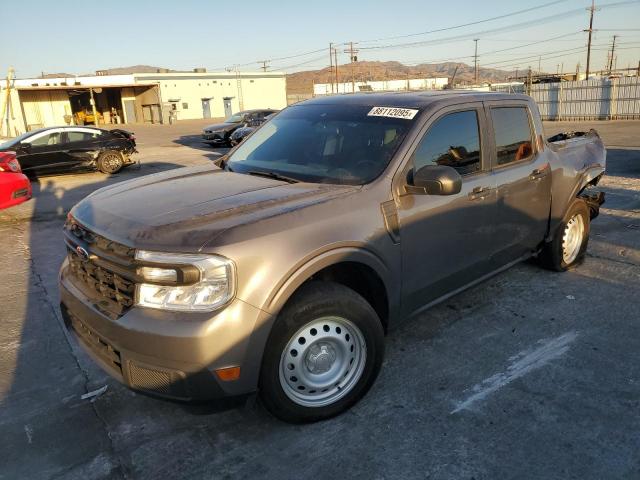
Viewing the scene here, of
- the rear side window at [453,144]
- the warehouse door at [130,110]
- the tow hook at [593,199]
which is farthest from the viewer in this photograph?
the warehouse door at [130,110]

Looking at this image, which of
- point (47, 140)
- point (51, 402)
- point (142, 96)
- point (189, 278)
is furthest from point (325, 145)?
point (142, 96)

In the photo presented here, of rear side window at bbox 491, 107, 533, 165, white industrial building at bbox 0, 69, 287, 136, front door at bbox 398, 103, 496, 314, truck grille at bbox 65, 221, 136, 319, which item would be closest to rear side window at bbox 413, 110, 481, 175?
front door at bbox 398, 103, 496, 314

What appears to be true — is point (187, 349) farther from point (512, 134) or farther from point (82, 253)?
point (512, 134)

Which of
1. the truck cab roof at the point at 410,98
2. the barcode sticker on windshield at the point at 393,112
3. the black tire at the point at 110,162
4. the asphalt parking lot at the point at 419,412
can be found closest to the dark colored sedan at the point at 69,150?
the black tire at the point at 110,162

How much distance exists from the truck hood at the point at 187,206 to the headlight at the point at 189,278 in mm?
57

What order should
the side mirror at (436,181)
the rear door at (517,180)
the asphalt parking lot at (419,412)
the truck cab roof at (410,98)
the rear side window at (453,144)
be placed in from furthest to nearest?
the rear door at (517,180) < the truck cab roof at (410,98) < the rear side window at (453,144) < the side mirror at (436,181) < the asphalt parking lot at (419,412)

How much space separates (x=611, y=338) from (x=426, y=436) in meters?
1.97

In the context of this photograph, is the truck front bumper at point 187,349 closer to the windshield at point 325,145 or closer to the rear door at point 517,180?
the windshield at point 325,145

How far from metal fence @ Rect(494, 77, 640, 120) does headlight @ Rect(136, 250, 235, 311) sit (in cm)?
2974

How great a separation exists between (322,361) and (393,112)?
1.80 metres

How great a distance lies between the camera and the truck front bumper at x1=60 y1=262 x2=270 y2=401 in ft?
7.73

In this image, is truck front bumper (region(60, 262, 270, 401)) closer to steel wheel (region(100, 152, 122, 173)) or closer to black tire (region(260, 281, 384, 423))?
black tire (region(260, 281, 384, 423))

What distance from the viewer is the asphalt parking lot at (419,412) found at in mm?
2592

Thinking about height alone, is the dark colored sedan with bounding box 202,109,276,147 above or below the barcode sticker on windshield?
below
